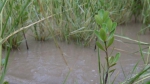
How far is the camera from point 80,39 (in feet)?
6.82

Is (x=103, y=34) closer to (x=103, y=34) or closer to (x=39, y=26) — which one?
(x=103, y=34)

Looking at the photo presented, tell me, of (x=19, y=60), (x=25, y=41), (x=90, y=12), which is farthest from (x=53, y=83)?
(x=90, y=12)

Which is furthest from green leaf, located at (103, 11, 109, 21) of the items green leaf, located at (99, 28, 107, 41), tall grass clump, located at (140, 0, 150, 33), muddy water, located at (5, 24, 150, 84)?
tall grass clump, located at (140, 0, 150, 33)

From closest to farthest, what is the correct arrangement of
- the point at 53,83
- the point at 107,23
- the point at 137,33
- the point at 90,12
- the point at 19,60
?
the point at 107,23
the point at 53,83
the point at 19,60
the point at 90,12
the point at 137,33

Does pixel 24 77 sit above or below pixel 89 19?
below

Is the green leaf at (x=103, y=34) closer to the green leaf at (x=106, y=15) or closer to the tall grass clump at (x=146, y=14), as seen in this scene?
the green leaf at (x=106, y=15)

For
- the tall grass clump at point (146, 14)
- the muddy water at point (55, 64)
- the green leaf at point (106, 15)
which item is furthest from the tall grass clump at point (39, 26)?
the green leaf at point (106, 15)

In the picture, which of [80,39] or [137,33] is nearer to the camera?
[80,39]

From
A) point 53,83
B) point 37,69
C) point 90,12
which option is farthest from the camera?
point 90,12

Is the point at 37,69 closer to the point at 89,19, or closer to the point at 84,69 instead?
the point at 84,69

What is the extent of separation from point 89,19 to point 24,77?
68 centimetres

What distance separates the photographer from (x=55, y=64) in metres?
1.76

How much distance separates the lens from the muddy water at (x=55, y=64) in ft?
5.12

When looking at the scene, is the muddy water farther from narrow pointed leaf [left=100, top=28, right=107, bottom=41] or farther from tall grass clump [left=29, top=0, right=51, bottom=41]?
narrow pointed leaf [left=100, top=28, right=107, bottom=41]
